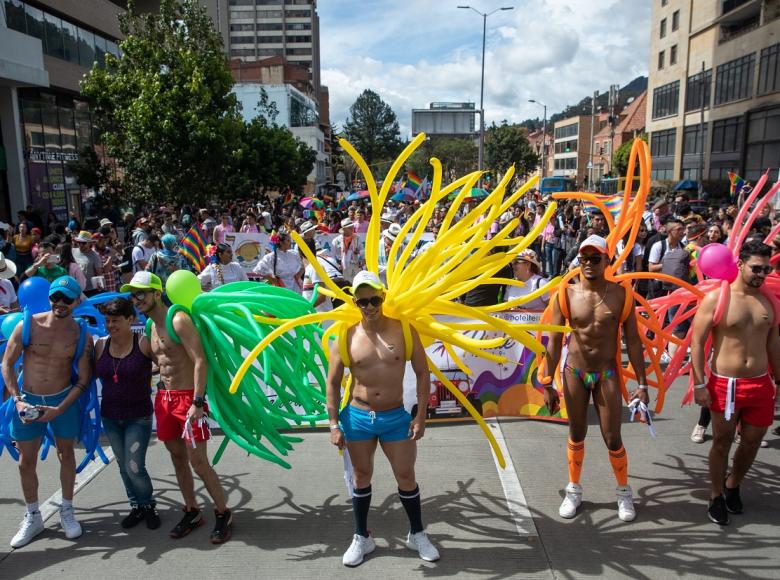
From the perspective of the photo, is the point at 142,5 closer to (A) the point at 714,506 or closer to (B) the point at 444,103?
(B) the point at 444,103

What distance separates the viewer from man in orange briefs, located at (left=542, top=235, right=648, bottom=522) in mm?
3930

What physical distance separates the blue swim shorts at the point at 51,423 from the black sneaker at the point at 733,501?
14.2 feet

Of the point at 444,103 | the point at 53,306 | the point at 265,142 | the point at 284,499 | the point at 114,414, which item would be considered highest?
the point at 444,103

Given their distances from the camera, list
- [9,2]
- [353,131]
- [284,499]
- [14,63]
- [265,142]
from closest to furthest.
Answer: [284,499] < [14,63] < [9,2] < [265,142] < [353,131]

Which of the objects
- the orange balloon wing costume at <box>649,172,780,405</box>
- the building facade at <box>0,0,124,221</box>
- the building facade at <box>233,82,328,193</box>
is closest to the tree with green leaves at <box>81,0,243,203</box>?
the building facade at <box>0,0,124,221</box>

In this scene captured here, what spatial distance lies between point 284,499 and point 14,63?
668 inches

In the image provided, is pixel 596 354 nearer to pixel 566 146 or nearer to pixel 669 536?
pixel 669 536

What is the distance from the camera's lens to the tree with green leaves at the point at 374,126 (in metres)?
96.9

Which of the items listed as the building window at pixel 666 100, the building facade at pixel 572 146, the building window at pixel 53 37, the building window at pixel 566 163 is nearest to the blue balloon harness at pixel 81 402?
the building window at pixel 53 37

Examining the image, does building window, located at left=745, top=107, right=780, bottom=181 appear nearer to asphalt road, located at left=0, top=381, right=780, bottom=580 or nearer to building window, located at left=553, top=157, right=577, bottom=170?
asphalt road, located at left=0, top=381, right=780, bottom=580

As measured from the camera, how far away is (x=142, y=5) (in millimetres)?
28891

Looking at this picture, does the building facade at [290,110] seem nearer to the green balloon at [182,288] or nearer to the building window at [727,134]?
the building window at [727,134]

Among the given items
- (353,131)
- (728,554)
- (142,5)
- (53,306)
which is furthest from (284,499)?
(353,131)

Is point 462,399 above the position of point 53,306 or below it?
below
